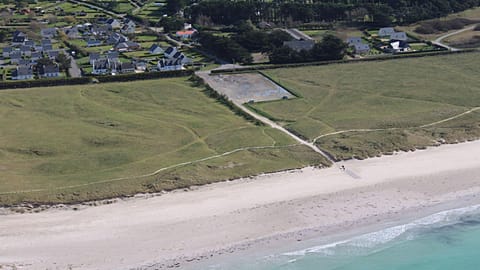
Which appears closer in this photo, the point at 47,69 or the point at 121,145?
the point at 121,145

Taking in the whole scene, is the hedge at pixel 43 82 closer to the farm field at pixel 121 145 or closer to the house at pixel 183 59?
the farm field at pixel 121 145

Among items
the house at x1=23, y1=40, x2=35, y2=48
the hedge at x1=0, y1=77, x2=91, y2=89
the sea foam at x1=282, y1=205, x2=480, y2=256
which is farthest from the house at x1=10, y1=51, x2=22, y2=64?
the sea foam at x1=282, y1=205, x2=480, y2=256

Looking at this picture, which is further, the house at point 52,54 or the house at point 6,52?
the house at point 6,52

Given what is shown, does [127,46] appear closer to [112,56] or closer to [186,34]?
[112,56]

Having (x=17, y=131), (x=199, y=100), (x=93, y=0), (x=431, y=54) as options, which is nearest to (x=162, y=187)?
(x=17, y=131)

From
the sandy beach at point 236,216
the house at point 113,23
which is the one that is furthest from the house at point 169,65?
the sandy beach at point 236,216

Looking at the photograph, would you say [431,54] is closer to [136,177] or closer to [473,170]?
[473,170]

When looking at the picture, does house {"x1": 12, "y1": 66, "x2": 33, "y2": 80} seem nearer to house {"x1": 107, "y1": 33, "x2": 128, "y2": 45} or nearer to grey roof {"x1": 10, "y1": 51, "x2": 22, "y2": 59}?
grey roof {"x1": 10, "y1": 51, "x2": 22, "y2": 59}

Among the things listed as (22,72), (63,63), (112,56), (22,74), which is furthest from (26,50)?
(22,74)
